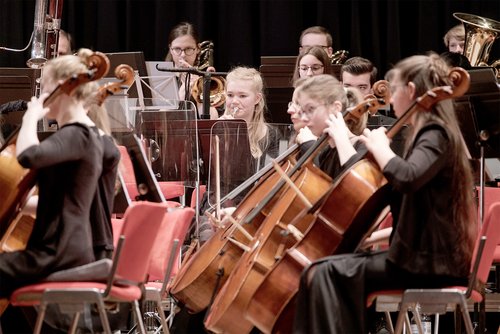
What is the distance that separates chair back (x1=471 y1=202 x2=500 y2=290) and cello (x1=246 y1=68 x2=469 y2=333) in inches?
13.4

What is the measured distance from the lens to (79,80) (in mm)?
3039

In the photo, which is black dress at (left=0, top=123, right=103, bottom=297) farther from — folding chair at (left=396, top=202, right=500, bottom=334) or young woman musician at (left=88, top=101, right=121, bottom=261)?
folding chair at (left=396, top=202, right=500, bottom=334)

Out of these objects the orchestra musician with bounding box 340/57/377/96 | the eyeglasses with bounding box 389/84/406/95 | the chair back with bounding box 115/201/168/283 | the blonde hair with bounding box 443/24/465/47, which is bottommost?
the chair back with bounding box 115/201/168/283

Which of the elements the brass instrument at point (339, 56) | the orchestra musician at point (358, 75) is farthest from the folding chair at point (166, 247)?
the brass instrument at point (339, 56)

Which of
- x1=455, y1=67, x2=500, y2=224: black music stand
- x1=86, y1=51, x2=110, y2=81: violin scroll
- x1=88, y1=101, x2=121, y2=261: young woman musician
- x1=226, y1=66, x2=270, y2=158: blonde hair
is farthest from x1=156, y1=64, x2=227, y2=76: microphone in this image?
x1=86, y1=51, x2=110, y2=81: violin scroll

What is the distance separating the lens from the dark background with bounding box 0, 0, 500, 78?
6.93 metres

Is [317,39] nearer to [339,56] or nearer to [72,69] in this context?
[339,56]

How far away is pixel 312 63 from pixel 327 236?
2155 millimetres

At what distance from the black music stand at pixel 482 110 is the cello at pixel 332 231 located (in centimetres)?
90

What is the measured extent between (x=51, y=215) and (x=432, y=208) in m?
1.22

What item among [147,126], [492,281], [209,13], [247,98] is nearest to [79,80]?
[147,126]

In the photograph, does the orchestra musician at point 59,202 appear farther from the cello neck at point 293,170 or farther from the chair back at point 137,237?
the cello neck at point 293,170

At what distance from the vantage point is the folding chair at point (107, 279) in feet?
9.37

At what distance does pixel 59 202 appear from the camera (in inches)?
118
